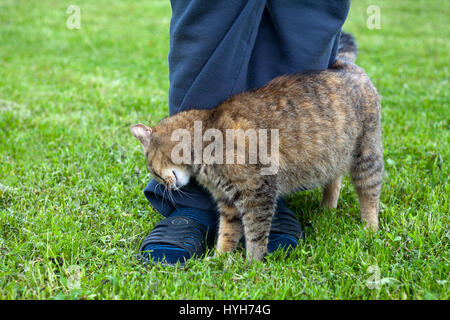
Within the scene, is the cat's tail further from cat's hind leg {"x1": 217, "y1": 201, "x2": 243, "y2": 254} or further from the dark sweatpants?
cat's hind leg {"x1": 217, "y1": 201, "x2": 243, "y2": 254}

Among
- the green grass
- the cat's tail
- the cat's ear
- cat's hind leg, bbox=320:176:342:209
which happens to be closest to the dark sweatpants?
the cat's ear

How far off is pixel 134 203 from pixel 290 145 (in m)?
1.25

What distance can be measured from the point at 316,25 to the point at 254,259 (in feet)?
4.99

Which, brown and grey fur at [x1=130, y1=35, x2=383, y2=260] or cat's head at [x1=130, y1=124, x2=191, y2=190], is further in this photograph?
cat's head at [x1=130, y1=124, x2=191, y2=190]

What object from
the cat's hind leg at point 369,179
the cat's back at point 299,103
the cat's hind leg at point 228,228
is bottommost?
the cat's hind leg at point 228,228

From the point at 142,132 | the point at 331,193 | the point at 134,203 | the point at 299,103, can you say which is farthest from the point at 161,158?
the point at 331,193

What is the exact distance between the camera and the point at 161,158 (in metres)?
2.74

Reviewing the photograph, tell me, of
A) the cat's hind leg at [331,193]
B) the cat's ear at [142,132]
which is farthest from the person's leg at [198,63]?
the cat's hind leg at [331,193]

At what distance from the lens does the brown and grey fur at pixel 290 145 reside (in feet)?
8.51

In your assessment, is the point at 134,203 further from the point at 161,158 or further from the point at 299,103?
the point at 299,103

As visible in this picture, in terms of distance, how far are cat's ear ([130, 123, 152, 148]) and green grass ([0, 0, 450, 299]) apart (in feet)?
1.86

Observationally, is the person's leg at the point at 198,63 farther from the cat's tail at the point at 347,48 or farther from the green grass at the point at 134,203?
the cat's tail at the point at 347,48

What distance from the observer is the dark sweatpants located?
104 inches

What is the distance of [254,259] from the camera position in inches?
97.9
